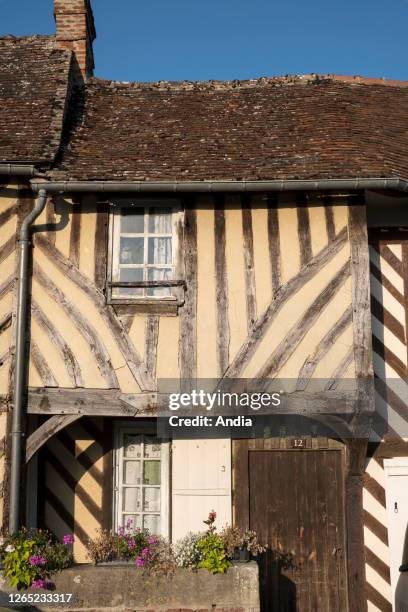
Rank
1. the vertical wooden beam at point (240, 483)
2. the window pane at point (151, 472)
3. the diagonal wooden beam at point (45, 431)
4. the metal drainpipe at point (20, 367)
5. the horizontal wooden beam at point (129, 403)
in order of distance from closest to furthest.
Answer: the metal drainpipe at point (20, 367), the diagonal wooden beam at point (45, 431), the horizontal wooden beam at point (129, 403), the vertical wooden beam at point (240, 483), the window pane at point (151, 472)

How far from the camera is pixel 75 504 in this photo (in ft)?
26.7

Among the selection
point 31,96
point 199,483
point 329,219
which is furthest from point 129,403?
point 31,96

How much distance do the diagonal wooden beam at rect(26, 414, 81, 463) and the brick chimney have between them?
528cm

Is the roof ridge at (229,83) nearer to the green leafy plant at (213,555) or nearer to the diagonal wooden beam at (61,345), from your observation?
the diagonal wooden beam at (61,345)

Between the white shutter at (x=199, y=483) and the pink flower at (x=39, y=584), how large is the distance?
→ 1740 millimetres

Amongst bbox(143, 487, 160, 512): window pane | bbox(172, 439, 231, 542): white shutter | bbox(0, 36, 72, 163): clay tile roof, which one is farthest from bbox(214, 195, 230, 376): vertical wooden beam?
bbox(0, 36, 72, 163): clay tile roof

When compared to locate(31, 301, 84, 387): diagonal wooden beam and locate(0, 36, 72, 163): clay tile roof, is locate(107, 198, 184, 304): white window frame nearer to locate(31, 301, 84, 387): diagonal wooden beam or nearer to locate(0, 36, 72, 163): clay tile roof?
locate(31, 301, 84, 387): diagonal wooden beam

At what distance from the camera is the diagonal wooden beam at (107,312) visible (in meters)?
7.29

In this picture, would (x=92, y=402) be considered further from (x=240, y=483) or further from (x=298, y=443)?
(x=298, y=443)

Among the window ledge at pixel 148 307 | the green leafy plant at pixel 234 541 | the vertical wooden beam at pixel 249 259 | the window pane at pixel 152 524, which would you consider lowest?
the green leafy plant at pixel 234 541

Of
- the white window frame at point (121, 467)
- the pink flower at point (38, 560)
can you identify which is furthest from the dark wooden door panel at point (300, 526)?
the pink flower at point (38, 560)

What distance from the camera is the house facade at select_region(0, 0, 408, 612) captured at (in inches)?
286

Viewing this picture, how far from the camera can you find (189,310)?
744cm

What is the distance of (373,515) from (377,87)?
19.9 feet
